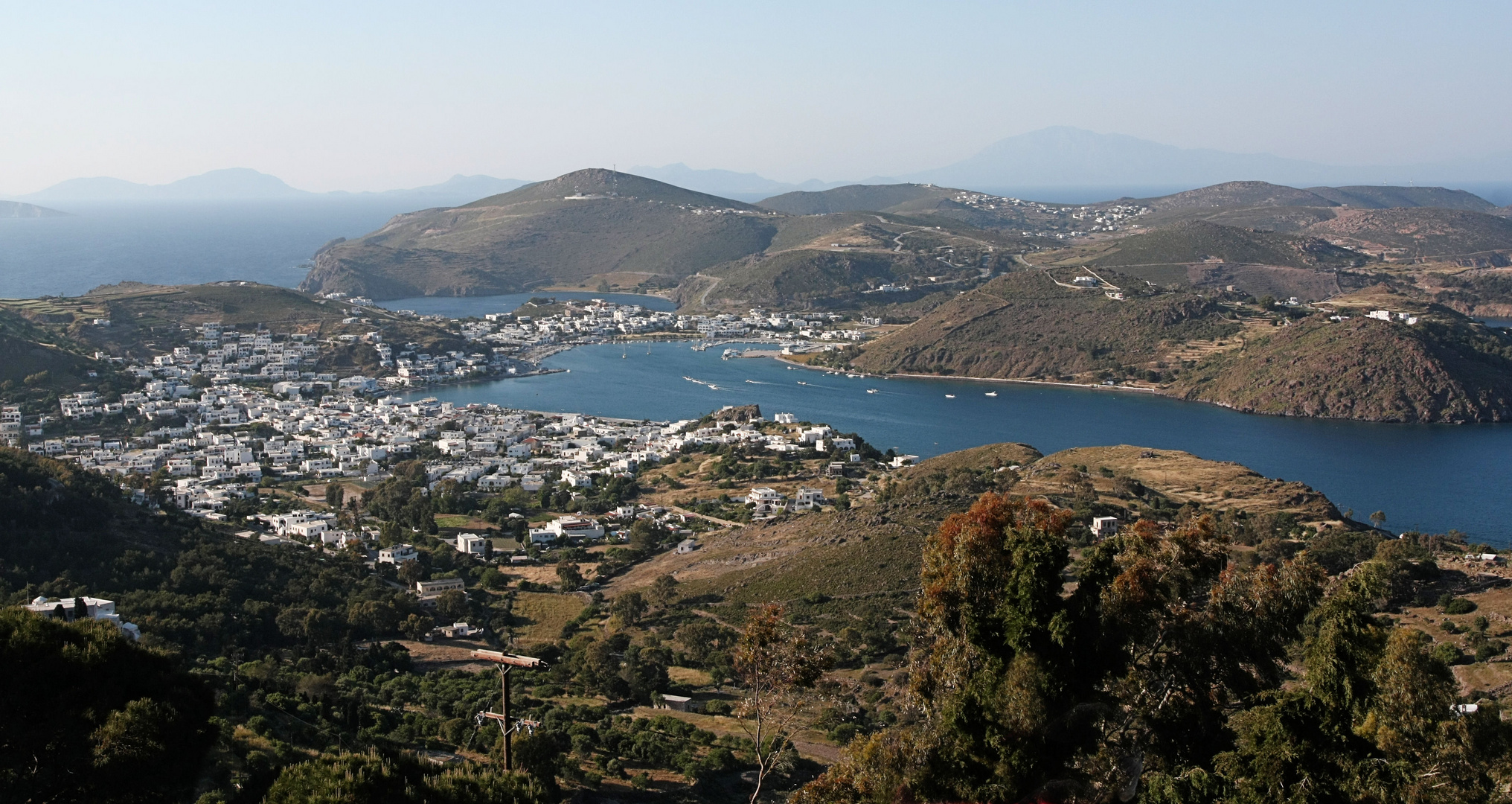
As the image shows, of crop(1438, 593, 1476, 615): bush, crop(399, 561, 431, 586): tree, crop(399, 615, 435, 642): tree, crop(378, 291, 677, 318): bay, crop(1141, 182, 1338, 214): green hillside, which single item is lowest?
crop(399, 561, 431, 586): tree

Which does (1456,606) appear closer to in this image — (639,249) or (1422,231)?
(1422,231)

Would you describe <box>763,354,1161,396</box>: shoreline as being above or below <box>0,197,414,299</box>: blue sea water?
below

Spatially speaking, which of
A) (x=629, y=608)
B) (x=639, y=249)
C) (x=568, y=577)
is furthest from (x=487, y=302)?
(x=629, y=608)

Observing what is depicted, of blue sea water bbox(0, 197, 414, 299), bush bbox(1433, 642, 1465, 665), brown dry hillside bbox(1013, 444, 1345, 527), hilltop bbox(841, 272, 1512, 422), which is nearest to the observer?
bush bbox(1433, 642, 1465, 665)

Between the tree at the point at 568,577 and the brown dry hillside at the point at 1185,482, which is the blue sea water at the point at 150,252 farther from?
the brown dry hillside at the point at 1185,482

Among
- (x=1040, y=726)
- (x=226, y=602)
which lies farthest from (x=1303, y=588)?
(x=226, y=602)

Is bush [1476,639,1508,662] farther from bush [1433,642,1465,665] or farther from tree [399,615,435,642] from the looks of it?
tree [399,615,435,642]

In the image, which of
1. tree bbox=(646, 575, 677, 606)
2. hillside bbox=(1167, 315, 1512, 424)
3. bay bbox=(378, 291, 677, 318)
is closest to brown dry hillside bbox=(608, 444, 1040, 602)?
tree bbox=(646, 575, 677, 606)
